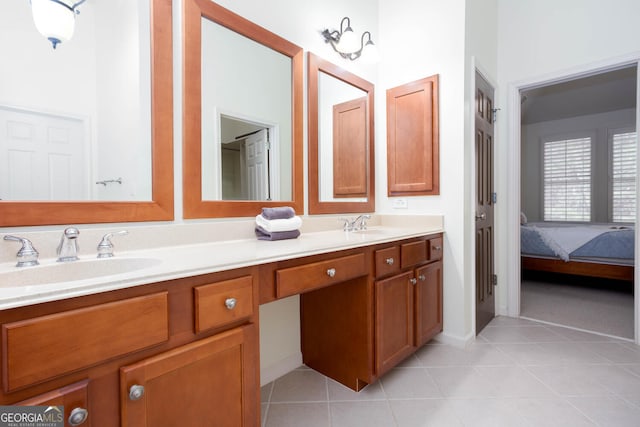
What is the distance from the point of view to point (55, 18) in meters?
1.12

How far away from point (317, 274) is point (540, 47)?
277 centimetres

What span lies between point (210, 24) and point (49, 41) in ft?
2.16

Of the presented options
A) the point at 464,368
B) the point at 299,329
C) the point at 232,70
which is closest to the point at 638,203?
the point at 464,368

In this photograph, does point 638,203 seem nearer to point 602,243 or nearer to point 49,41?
point 602,243

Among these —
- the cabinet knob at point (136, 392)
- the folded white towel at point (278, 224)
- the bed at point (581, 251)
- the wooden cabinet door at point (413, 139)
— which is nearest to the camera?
the cabinet knob at point (136, 392)

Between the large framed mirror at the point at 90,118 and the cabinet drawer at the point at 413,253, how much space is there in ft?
4.11

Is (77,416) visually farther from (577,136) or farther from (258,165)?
(577,136)

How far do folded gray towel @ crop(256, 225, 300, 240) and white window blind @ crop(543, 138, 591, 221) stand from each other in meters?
5.64

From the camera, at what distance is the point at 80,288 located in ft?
2.29

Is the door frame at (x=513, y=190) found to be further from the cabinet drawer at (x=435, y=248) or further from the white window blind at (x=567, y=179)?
the white window blind at (x=567, y=179)

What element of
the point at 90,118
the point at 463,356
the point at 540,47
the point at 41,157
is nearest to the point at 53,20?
the point at 90,118

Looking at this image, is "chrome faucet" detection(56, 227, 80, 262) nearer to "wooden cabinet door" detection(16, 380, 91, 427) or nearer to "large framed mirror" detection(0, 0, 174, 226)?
"large framed mirror" detection(0, 0, 174, 226)

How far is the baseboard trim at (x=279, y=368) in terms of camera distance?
176cm

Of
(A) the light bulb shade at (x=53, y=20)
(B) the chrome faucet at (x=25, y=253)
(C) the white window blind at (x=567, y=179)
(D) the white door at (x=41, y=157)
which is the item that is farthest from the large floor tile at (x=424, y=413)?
(C) the white window blind at (x=567, y=179)
